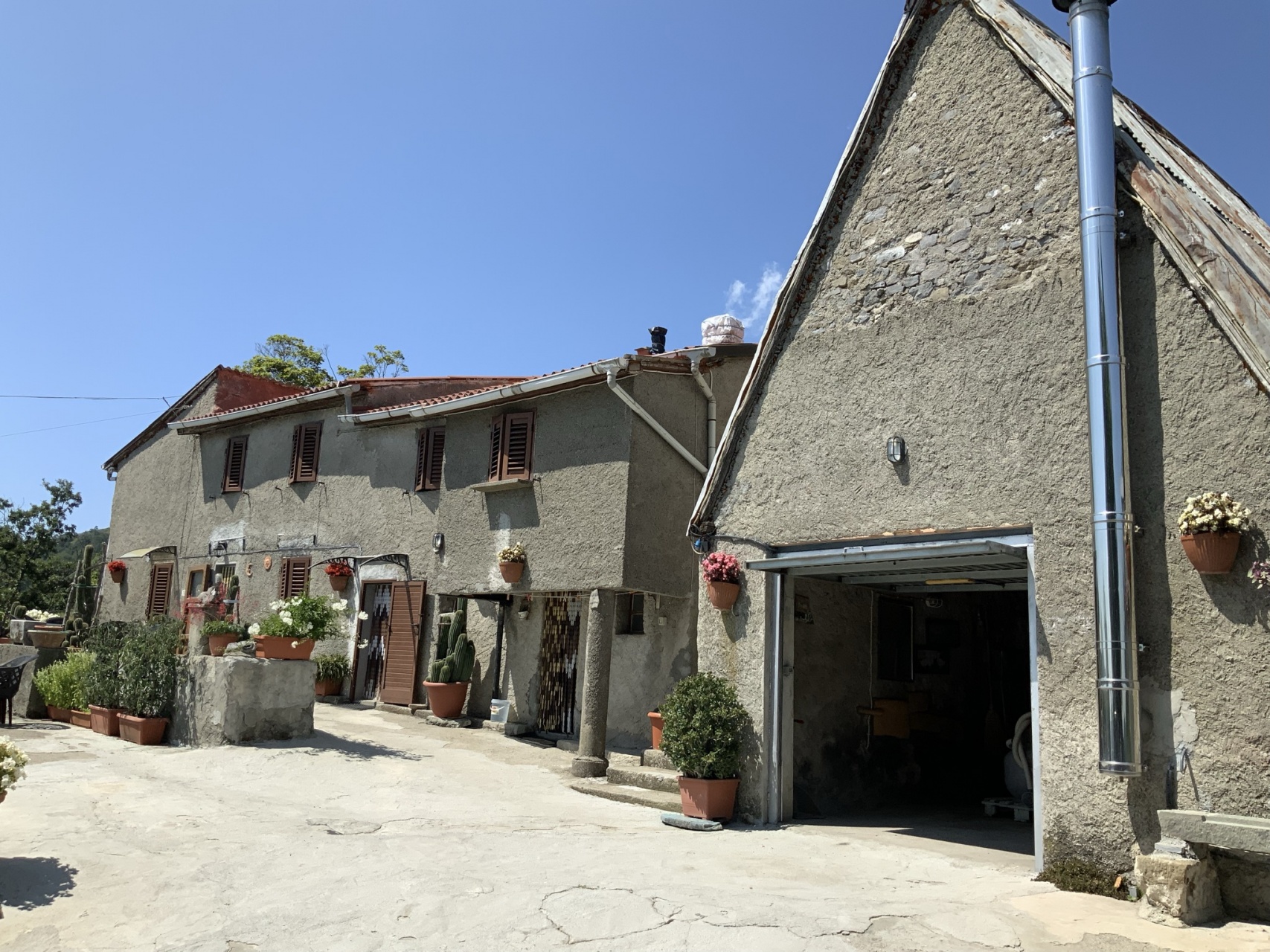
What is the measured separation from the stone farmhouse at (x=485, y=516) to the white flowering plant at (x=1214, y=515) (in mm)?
6623

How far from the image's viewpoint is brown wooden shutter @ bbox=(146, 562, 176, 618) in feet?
68.6

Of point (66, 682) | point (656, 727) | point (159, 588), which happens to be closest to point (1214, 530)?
point (656, 727)

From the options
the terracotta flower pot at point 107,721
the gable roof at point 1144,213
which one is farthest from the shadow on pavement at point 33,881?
the terracotta flower pot at point 107,721

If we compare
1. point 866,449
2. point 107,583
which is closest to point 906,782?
point 866,449

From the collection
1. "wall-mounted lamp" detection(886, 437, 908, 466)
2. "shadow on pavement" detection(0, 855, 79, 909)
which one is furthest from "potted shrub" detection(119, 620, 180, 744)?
"wall-mounted lamp" detection(886, 437, 908, 466)

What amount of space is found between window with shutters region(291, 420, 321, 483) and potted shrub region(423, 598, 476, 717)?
5268 mm

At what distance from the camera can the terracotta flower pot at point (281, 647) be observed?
35.4 feet

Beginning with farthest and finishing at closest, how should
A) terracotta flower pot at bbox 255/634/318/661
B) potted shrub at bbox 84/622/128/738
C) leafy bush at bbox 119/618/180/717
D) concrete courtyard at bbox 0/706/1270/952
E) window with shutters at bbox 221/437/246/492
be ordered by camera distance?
window with shutters at bbox 221/437/246/492, potted shrub at bbox 84/622/128/738, leafy bush at bbox 119/618/180/717, terracotta flower pot at bbox 255/634/318/661, concrete courtyard at bbox 0/706/1270/952

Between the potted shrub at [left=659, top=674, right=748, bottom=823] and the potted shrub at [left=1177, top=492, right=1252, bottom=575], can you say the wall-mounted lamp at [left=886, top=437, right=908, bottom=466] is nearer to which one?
the potted shrub at [left=1177, top=492, right=1252, bottom=575]

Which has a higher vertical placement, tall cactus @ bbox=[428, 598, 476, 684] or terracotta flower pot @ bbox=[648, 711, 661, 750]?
tall cactus @ bbox=[428, 598, 476, 684]

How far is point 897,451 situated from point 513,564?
6.29 meters

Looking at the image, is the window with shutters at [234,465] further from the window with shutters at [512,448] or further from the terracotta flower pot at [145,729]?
the terracotta flower pot at [145,729]

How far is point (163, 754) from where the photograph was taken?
33.2 feet

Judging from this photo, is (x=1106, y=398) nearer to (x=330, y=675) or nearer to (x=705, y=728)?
(x=705, y=728)
